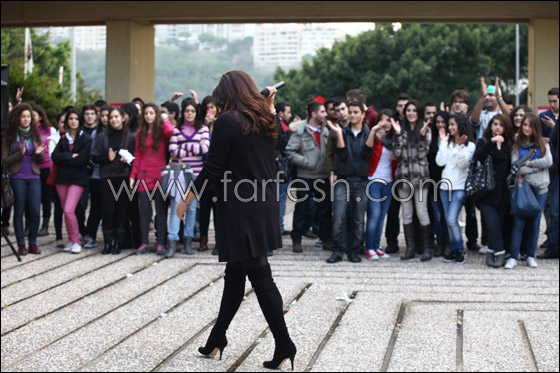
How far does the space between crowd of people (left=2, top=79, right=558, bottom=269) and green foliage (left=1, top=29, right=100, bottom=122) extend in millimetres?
6778

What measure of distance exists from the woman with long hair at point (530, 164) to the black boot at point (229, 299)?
17.6ft

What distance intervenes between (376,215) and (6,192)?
15.4 ft

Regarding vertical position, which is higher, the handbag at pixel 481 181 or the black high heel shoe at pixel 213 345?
the handbag at pixel 481 181

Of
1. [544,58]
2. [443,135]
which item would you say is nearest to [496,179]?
[443,135]

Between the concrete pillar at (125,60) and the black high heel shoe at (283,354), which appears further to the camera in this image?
the concrete pillar at (125,60)

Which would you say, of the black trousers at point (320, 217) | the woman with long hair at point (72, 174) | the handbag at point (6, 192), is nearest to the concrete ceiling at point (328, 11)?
the woman with long hair at point (72, 174)

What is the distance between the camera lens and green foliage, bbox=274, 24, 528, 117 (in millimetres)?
41156

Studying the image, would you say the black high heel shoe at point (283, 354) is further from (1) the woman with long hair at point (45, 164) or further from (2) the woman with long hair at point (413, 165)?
(1) the woman with long hair at point (45, 164)

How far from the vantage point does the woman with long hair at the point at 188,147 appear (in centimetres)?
957

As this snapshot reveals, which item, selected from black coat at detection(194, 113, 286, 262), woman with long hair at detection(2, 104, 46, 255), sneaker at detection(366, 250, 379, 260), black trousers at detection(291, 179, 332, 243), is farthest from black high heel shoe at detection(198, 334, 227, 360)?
woman with long hair at detection(2, 104, 46, 255)

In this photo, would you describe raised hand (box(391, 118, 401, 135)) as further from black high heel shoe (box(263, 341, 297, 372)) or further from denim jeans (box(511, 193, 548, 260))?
black high heel shoe (box(263, 341, 297, 372))

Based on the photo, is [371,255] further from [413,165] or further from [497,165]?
[497,165]

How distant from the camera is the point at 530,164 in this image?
9516 millimetres

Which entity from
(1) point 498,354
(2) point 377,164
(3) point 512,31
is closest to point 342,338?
(1) point 498,354
